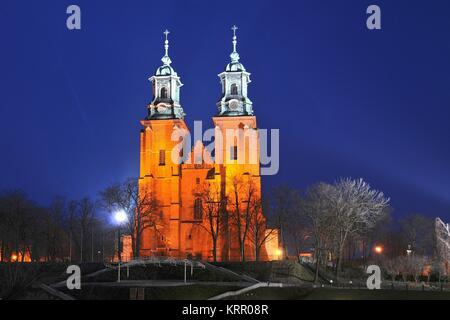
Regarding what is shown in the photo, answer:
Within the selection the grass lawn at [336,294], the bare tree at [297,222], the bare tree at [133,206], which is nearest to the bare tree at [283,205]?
the bare tree at [297,222]

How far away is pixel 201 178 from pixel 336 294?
4050 centimetres

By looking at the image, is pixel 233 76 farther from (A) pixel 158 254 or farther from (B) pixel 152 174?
(A) pixel 158 254

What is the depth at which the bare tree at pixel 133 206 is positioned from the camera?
76000 millimetres

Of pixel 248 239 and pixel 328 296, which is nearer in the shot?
pixel 328 296

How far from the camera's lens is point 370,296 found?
161 feet

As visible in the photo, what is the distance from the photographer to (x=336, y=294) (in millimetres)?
49719

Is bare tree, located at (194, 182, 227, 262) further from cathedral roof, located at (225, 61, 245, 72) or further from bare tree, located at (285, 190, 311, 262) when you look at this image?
cathedral roof, located at (225, 61, 245, 72)

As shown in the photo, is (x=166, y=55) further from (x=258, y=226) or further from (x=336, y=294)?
(x=336, y=294)

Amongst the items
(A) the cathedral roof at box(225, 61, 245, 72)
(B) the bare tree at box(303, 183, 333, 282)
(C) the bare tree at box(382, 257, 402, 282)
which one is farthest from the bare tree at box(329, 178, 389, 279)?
(A) the cathedral roof at box(225, 61, 245, 72)

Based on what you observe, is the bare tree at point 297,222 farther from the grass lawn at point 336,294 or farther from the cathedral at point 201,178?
the grass lawn at point 336,294

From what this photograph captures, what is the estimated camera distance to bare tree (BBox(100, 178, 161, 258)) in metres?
76.0

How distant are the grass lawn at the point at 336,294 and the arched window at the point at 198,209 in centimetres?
3627

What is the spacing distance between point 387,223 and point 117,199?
130 ft

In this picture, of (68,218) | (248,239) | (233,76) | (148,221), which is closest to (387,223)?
(248,239)
